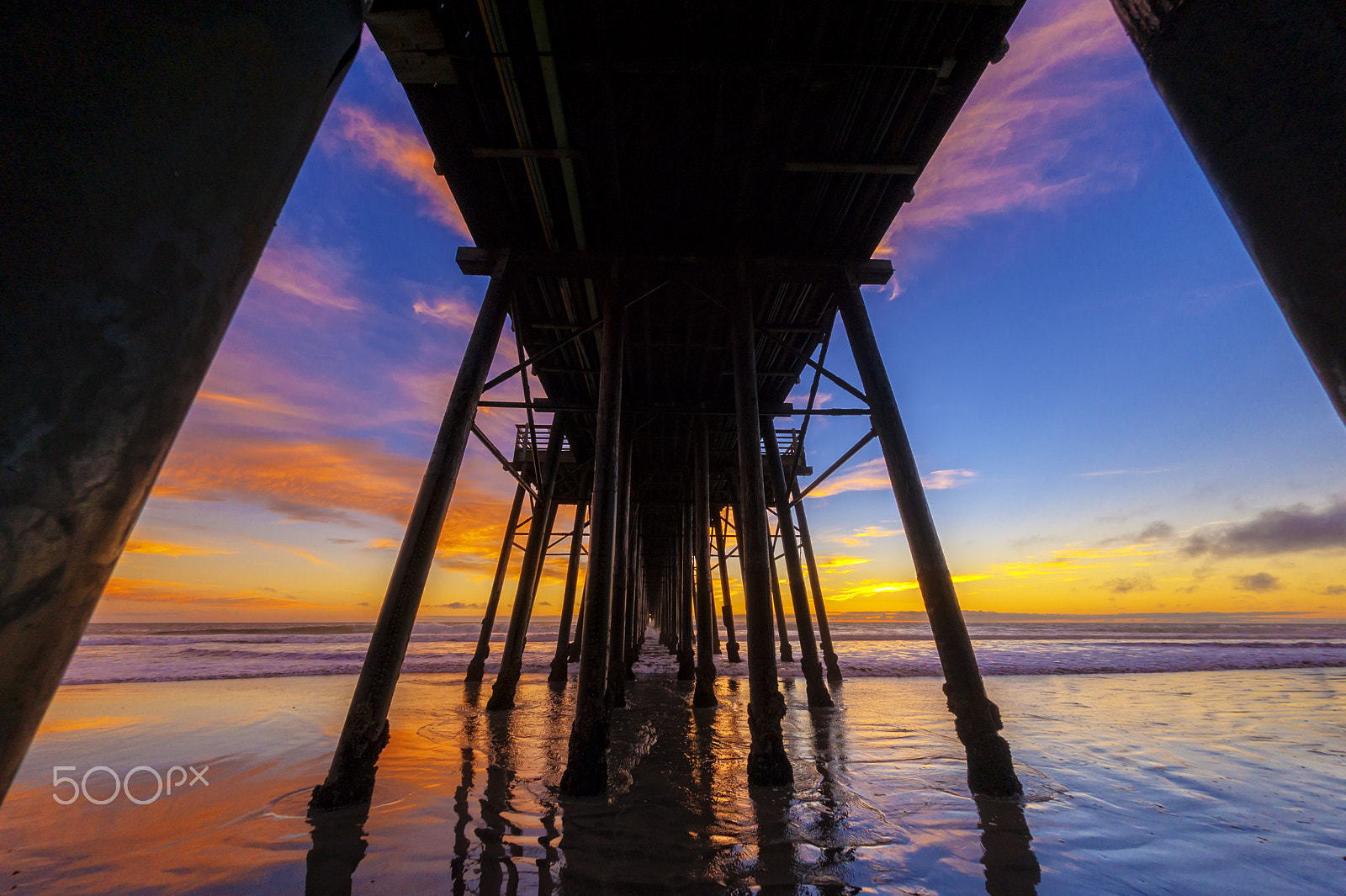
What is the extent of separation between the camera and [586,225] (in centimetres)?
523

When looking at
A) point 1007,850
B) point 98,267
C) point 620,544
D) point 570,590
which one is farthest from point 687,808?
point 570,590

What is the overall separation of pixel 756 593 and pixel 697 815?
1619 millimetres

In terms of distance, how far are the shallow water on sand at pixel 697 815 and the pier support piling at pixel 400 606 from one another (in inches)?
10.7

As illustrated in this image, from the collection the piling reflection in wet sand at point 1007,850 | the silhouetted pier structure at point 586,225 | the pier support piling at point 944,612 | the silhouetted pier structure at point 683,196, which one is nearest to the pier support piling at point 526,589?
the silhouetted pier structure at point 586,225

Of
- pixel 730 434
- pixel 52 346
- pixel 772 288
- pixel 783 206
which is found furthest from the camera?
pixel 730 434

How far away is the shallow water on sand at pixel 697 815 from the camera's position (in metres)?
2.81

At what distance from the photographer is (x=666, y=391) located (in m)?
8.45

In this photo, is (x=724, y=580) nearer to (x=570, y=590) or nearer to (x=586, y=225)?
(x=570, y=590)

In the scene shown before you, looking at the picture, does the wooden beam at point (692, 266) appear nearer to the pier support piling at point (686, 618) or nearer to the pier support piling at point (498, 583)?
the pier support piling at point (498, 583)

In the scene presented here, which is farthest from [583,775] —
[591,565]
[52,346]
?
[52,346]

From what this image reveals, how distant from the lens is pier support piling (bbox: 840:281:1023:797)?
3867 mm

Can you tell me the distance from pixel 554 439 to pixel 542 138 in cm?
484

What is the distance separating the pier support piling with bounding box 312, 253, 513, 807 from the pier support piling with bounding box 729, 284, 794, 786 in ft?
7.87

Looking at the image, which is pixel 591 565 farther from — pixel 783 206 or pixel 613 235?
pixel 783 206
